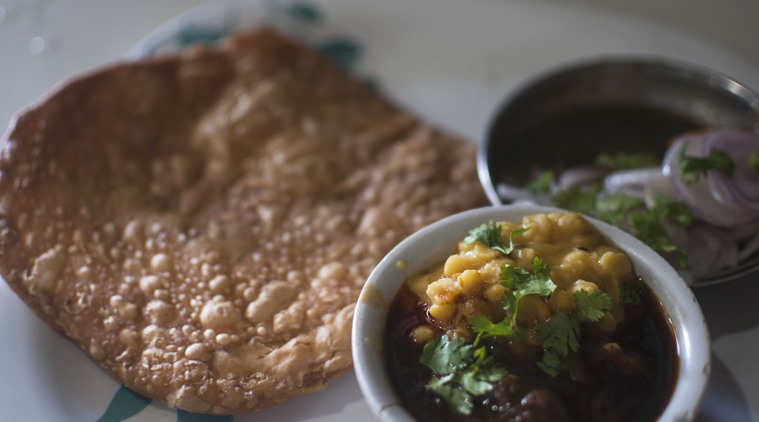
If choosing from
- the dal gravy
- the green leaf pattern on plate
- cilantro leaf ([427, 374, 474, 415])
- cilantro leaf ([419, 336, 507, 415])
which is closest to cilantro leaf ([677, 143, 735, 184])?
the dal gravy

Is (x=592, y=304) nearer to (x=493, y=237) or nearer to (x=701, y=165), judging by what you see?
(x=493, y=237)

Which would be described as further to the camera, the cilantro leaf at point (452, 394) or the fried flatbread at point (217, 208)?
the fried flatbread at point (217, 208)

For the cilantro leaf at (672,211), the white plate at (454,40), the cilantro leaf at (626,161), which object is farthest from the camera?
the white plate at (454,40)

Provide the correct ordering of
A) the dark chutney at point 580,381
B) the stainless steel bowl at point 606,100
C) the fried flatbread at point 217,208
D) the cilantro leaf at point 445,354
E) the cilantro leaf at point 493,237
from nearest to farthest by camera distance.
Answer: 1. the dark chutney at point 580,381
2. the cilantro leaf at point 445,354
3. the cilantro leaf at point 493,237
4. the fried flatbread at point 217,208
5. the stainless steel bowl at point 606,100

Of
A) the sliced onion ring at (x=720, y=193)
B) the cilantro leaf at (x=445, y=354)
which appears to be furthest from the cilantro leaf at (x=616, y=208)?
the cilantro leaf at (x=445, y=354)

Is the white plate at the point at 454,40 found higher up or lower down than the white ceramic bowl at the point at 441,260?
higher up

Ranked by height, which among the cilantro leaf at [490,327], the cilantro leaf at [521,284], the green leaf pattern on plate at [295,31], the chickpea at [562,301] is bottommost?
the cilantro leaf at [490,327]

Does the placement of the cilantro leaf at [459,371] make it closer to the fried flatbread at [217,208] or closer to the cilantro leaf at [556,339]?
the cilantro leaf at [556,339]

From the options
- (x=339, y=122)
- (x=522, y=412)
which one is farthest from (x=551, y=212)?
(x=339, y=122)
